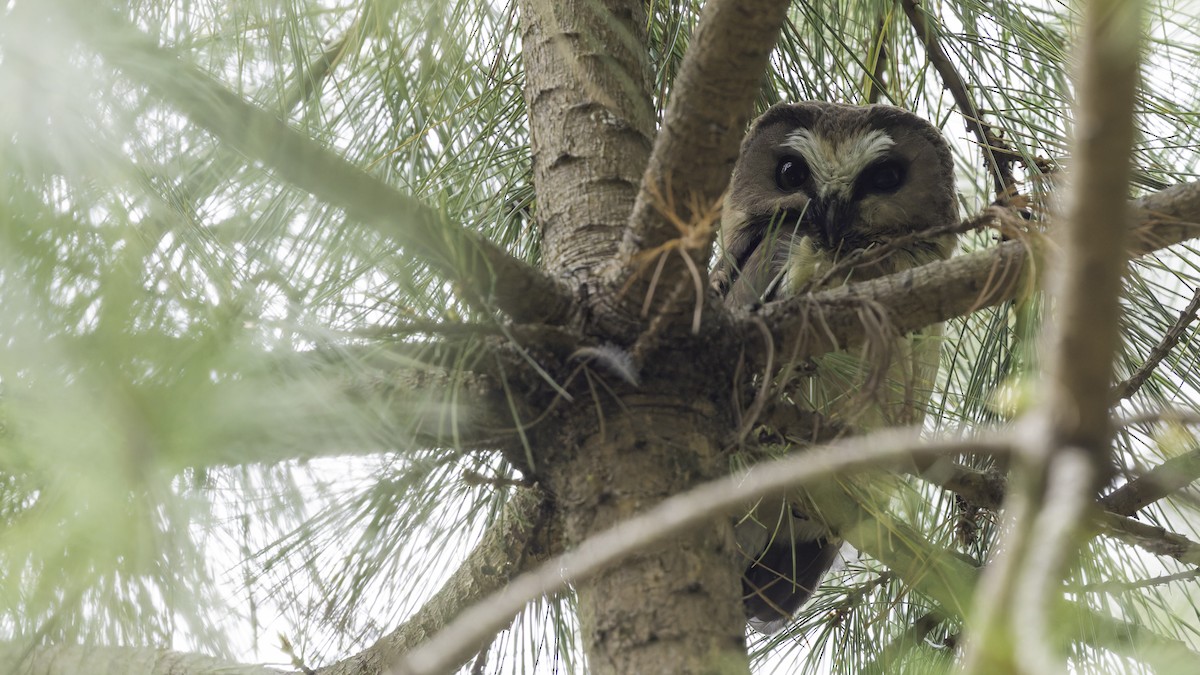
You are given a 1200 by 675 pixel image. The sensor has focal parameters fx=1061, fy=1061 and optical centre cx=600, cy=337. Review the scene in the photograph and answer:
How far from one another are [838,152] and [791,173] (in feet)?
0.50

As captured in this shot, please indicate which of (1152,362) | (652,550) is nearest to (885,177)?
(1152,362)

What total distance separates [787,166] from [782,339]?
5.36 feet

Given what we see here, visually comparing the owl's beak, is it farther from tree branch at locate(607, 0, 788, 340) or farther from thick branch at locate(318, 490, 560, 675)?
tree branch at locate(607, 0, 788, 340)

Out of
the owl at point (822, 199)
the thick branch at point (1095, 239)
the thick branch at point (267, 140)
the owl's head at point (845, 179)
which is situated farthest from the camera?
the owl's head at point (845, 179)

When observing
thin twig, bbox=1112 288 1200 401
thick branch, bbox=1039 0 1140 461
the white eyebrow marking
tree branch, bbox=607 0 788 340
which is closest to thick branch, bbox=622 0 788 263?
tree branch, bbox=607 0 788 340

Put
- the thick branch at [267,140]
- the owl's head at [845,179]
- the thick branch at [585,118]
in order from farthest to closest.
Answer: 1. the owl's head at [845,179]
2. the thick branch at [585,118]
3. the thick branch at [267,140]

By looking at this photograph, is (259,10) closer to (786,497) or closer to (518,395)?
(518,395)

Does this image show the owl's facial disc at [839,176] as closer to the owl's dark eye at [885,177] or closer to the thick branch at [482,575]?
the owl's dark eye at [885,177]

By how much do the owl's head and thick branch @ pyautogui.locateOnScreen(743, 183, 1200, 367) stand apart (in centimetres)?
129

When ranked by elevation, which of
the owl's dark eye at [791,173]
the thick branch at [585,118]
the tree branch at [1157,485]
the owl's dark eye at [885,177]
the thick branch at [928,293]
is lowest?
the tree branch at [1157,485]

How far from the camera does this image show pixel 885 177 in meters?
3.02

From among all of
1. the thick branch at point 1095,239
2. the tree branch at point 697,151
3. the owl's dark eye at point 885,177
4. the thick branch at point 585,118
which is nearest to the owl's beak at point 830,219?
the owl's dark eye at point 885,177

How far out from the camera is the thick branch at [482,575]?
1680 millimetres

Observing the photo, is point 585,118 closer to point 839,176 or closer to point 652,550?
point 652,550
